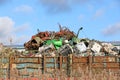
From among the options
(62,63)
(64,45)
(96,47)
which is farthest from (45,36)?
(62,63)

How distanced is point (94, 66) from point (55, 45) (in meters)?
2.36

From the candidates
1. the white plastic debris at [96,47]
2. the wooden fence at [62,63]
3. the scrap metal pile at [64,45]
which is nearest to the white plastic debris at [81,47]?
the scrap metal pile at [64,45]

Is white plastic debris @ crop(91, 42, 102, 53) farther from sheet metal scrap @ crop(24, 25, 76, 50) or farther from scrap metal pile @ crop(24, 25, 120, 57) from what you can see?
sheet metal scrap @ crop(24, 25, 76, 50)

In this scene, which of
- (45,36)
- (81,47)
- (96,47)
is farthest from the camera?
(45,36)

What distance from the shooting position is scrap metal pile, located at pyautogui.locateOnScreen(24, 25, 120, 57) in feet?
40.5

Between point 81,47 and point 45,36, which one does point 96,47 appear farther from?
point 45,36

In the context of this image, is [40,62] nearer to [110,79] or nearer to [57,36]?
[57,36]

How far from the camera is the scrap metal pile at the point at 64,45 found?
12336mm

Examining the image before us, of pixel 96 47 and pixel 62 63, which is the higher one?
pixel 96 47

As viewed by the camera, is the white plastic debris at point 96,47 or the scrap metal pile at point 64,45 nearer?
the scrap metal pile at point 64,45

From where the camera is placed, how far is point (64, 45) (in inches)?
499

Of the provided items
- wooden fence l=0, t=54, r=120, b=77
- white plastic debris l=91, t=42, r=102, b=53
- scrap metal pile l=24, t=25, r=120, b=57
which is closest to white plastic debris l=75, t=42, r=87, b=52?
scrap metal pile l=24, t=25, r=120, b=57

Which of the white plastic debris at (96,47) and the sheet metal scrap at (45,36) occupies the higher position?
the sheet metal scrap at (45,36)

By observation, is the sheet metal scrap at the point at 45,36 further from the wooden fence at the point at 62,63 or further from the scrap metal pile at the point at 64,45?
the wooden fence at the point at 62,63
